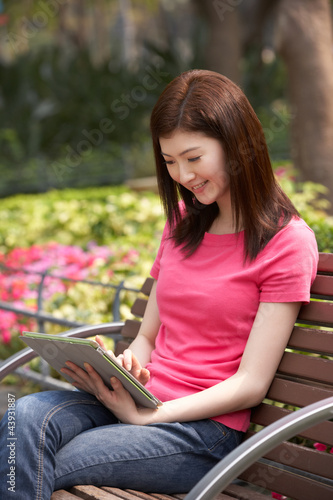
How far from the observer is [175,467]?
7.09 feet

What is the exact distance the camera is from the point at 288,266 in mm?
2160

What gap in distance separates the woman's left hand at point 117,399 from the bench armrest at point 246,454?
0.49m

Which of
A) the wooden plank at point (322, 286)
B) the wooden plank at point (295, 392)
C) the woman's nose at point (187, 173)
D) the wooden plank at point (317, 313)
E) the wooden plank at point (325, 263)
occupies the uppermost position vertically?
the woman's nose at point (187, 173)

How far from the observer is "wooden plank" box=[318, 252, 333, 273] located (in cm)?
235

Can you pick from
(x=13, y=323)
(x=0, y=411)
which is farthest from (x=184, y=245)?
(x=13, y=323)

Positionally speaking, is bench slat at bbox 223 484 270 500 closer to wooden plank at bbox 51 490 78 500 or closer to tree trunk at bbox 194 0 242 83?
wooden plank at bbox 51 490 78 500

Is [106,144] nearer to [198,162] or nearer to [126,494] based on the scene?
[198,162]

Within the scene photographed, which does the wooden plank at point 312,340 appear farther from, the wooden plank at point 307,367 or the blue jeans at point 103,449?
the blue jeans at point 103,449

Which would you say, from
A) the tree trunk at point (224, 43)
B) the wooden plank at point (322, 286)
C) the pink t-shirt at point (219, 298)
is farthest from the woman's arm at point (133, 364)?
the tree trunk at point (224, 43)

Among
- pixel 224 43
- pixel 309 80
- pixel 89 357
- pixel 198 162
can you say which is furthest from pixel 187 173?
pixel 224 43

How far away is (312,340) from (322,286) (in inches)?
6.8

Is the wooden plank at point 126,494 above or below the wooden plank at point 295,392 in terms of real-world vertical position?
below

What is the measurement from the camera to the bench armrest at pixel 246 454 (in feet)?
5.62

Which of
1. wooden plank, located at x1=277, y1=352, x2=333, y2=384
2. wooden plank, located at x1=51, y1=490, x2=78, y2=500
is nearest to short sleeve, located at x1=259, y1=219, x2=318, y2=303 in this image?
wooden plank, located at x1=277, y1=352, x2=333, y2=384
